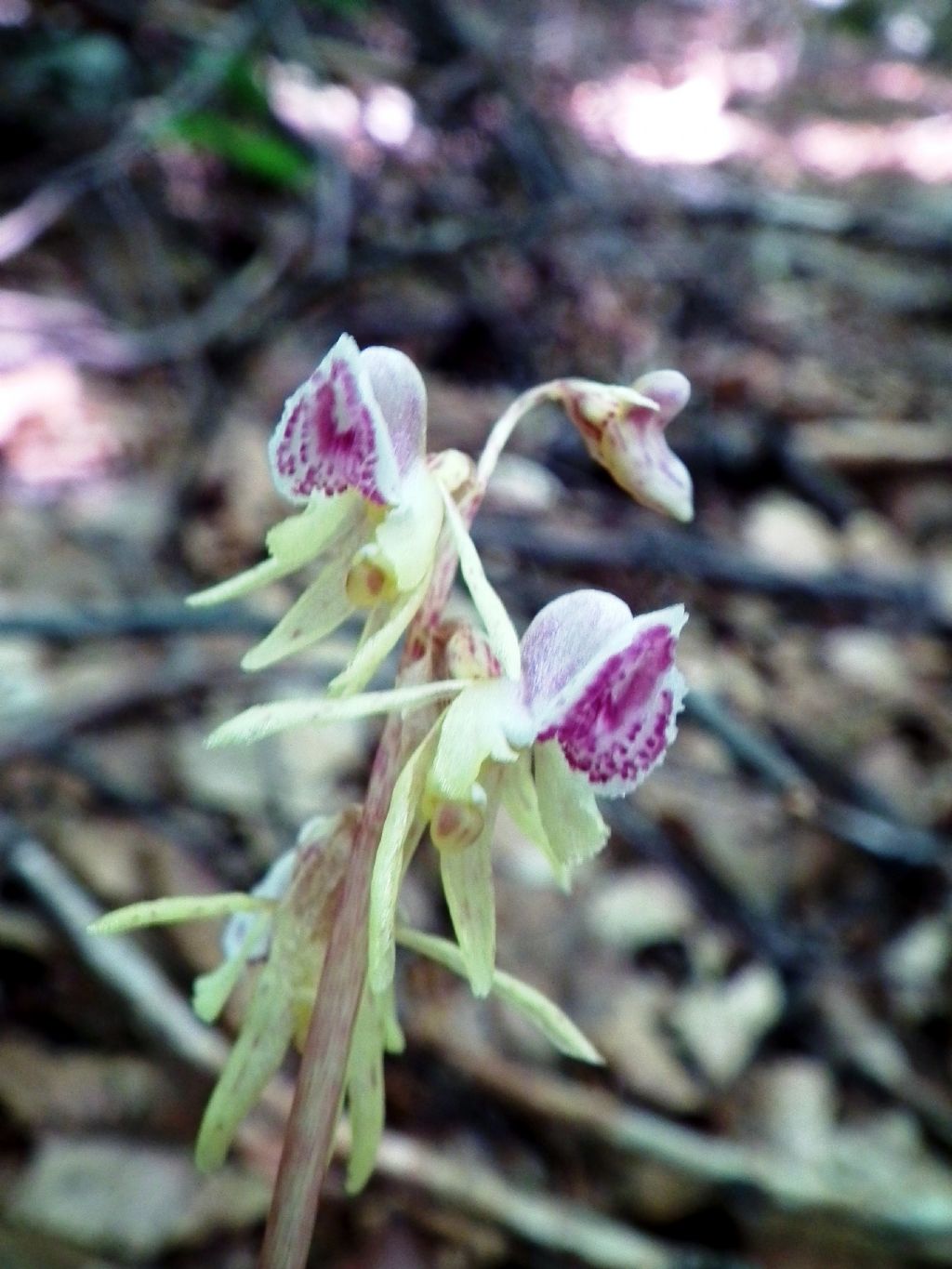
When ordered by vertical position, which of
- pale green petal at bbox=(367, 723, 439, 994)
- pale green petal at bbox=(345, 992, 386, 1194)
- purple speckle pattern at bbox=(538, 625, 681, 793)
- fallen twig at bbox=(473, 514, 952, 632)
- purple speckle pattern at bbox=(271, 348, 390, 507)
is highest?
purple speckle pattern at bbox=(271, 348, 390, 507)

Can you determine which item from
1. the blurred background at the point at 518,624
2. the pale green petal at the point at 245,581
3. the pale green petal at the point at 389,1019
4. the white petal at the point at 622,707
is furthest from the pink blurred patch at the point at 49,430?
the white petal at the point at 622,707

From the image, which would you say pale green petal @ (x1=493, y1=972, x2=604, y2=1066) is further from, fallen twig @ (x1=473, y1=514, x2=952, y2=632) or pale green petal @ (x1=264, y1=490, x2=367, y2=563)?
fallen twig @ (x1=473, y1=514, x2=952, y2=632)

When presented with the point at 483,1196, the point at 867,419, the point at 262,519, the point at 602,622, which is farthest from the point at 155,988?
the point at 867,419

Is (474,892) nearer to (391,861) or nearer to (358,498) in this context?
(391,861)

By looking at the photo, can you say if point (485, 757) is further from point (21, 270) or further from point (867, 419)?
point (867, 419)

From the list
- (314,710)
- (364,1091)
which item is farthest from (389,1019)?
(314,710)

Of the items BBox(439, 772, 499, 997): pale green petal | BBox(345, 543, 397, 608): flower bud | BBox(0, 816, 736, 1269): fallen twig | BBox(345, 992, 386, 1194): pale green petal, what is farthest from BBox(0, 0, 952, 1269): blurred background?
BBox(345, 543, 397, 608): flower bud

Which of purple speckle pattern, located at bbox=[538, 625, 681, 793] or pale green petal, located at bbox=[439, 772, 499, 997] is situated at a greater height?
purple speckle pattern, located at bbox=[538, 625, 681, 793]
